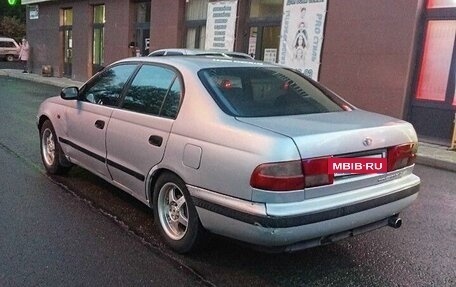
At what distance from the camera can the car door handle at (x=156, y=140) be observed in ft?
A: 11.6

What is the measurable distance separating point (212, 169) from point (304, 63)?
331 inches

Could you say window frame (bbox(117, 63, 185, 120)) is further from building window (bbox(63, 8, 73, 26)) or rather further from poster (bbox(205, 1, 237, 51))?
building window (bbox(63, 8, 73, 26))

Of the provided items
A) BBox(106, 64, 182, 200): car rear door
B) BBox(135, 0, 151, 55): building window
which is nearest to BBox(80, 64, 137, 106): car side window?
BBox(106, 64, 182, 200): car rear door

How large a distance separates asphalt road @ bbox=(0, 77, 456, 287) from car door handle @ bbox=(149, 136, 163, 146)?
2.64 feet

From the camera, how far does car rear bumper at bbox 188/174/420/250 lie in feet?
9.28

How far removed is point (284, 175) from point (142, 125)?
148cm

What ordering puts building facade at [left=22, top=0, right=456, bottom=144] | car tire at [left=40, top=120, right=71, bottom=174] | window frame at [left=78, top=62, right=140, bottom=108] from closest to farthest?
A: 1. window frame at [left=78, top=62, right=140, bottom=108]
2. car tire at [left=40, top=120, right=71, bottom=174]
3. building facade at [left=22, top=0, right=456, bottom=144]

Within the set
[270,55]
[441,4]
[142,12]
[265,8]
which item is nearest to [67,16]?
[142,12]

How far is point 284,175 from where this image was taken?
281 centimetres

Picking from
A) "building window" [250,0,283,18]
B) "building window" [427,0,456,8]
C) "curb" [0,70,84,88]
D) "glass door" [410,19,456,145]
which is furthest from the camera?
"curb" [0,70,84,88]

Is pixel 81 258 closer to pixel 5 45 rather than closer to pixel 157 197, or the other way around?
pixel 157 197

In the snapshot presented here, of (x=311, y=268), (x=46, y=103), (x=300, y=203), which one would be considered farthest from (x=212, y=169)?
(x=46, y=103)

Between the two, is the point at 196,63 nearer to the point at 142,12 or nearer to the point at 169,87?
the point at 169,87

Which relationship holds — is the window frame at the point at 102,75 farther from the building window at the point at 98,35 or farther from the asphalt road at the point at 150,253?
the building window at the point at 98,35
